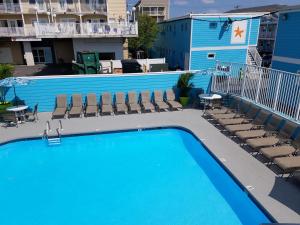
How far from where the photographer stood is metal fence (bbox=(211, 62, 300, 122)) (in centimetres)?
1003

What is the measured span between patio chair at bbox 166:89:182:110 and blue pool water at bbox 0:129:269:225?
316cm

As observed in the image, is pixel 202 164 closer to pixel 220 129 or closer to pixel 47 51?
pixel 220 129

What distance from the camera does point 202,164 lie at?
9.66 meters

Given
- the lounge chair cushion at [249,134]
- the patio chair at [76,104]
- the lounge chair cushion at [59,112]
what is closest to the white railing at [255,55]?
the lounge chair cushion at [249,134]

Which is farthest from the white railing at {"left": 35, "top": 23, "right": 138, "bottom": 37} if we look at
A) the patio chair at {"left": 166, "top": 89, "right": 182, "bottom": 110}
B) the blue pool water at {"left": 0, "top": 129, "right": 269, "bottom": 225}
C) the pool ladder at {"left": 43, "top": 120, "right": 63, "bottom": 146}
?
the blue pool water at {"left": 0, "top": 129, "right": 269, "bottom": 225}

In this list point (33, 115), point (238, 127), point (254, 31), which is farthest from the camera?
point (254, 31)

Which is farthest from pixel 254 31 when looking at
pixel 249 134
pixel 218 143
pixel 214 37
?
pixel 218 143

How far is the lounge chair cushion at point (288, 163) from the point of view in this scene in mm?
7751

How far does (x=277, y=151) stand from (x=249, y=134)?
164 cm

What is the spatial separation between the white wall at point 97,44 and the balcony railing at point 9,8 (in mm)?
8717

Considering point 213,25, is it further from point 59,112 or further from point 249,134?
point 59,112

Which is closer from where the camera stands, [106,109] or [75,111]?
[75,111]

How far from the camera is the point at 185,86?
15.1 m

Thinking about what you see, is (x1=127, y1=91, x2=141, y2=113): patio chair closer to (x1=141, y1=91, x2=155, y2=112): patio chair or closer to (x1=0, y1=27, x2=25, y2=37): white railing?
(x1=141, y1=91, x2=155, y2=112): patio chair
